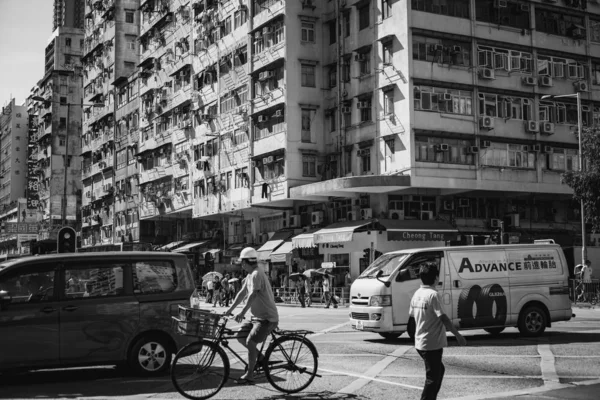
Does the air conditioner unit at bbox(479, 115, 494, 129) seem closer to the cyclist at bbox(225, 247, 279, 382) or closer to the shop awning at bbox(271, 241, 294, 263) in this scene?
the shop awning at bbox(271, 241, 294, 263)

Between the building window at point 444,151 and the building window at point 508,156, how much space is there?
108cm

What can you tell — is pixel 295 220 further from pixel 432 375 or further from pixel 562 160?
pixel 432 375

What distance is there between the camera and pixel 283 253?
42688 millimetres

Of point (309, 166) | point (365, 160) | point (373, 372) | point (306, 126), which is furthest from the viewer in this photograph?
point (306, 126)

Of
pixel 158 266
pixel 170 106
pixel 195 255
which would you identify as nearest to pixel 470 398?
pixel 158 266

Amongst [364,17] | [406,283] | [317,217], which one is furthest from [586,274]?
[406,283]

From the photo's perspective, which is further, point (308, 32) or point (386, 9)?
point (308, 32)

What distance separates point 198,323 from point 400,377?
3.46m

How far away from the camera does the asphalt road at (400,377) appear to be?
9891mm

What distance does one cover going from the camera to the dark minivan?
10.9m

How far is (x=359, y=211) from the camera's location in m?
40.5

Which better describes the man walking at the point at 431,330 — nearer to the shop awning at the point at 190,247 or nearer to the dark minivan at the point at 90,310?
the dark minivan at the point at 90,310

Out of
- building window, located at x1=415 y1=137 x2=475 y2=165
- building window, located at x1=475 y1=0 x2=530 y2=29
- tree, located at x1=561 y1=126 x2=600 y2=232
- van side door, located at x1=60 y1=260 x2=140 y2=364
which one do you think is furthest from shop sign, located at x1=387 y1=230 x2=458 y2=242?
van side door, located at x1=60 y1=260 x2=140 y2=364

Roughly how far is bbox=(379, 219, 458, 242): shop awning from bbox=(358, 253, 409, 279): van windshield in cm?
2024
